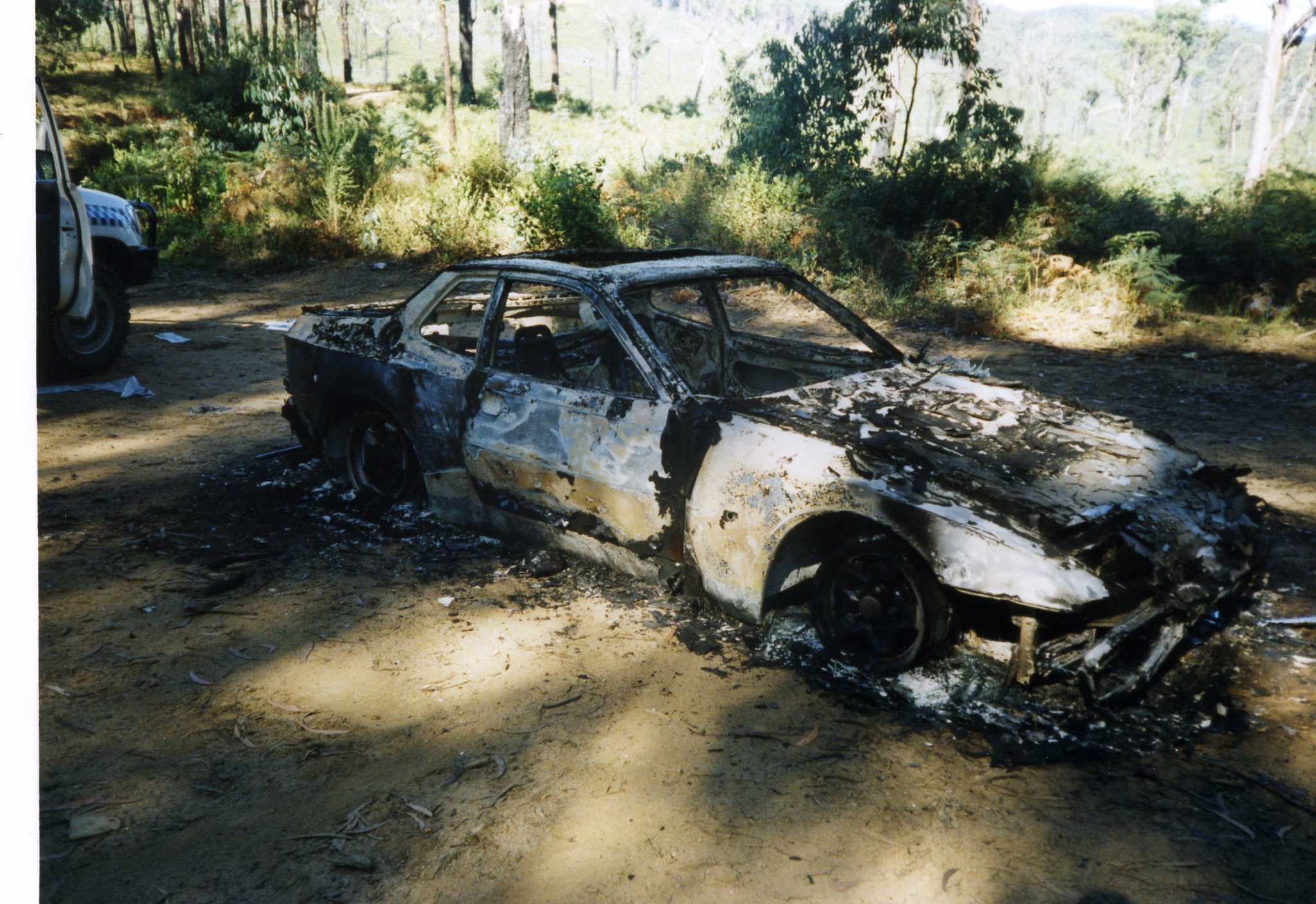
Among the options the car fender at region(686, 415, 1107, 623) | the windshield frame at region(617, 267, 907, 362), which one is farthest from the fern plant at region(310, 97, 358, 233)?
the car fender at region(686, 415, 1107, 623)

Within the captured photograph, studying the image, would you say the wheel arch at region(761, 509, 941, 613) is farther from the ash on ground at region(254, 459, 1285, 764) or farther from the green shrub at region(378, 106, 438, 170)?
the green shrub at region(378, 106, 438, 170)

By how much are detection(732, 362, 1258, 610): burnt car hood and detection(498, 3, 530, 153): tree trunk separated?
41.5ft

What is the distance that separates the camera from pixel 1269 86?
21016 mm

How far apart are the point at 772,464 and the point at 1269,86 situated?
2462 centimetres

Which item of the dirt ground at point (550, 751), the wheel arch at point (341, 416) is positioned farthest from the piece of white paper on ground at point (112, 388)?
the wheel arch at point (341, 416)

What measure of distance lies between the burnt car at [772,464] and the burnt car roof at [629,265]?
0.02 m

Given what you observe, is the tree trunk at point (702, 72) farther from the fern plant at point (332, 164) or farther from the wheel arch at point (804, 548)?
the wheel arch at point (804, 548)

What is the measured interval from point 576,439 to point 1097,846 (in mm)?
2387

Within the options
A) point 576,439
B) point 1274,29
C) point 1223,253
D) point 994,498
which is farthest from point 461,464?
point 1274,29

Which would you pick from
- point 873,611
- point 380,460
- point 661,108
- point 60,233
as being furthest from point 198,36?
point 661,108

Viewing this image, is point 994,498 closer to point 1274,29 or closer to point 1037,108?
point 1274,29

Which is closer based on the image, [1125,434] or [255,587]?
[1125,434]

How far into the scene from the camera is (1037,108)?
106 metres

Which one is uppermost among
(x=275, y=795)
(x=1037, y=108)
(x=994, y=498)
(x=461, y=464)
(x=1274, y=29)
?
(x=1037, y=108)
